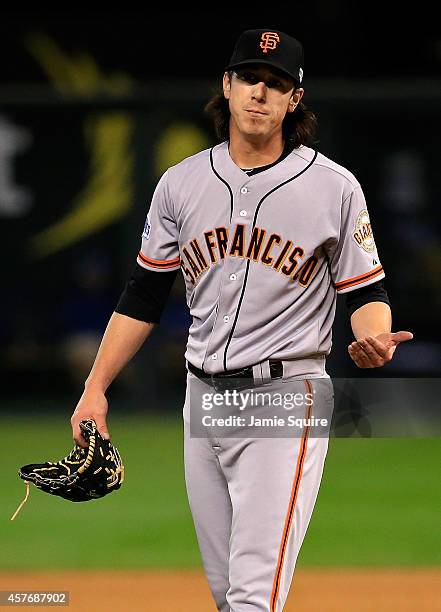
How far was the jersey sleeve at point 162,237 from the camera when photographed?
3.45 meters

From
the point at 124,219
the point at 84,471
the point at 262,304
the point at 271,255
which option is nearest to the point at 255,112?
the point at 271,255

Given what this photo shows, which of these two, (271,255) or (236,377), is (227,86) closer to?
(271,255)

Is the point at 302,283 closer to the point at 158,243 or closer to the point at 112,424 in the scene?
the point at 158,243

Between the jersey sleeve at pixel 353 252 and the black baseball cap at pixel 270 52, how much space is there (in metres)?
0.37

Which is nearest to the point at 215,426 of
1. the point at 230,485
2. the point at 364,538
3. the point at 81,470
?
the point at 230,485

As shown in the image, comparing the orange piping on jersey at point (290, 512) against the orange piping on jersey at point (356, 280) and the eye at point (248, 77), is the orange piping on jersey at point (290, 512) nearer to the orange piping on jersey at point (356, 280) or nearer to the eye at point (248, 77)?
the orange piping on jersey at point (356, 280)

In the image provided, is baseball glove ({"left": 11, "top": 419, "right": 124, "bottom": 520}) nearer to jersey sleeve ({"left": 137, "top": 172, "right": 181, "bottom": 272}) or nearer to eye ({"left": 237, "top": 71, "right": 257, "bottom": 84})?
→ jersey sleeve ({"left": 137, "top": 172, "right": 181, "bottom": 272})

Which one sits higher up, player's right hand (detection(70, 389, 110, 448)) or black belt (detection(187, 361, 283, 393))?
black belt (detection(187, 361, 283, 393))

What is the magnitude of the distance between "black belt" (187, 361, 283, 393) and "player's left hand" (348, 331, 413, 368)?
275 millimetres

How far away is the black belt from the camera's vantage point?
10.6 ft

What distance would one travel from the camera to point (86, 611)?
538 centimetres

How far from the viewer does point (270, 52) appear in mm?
3252

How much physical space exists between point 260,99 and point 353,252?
0.47 m

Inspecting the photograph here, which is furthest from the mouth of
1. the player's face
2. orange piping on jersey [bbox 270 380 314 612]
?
orange piping on jersey [bbox 270 380 314 612]
